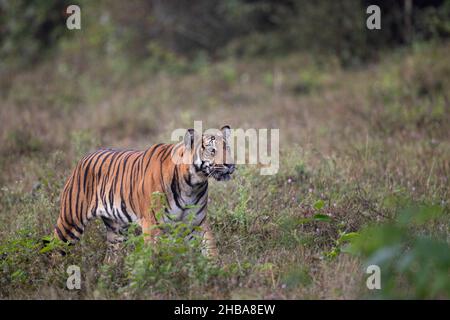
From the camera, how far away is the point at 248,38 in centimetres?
1598

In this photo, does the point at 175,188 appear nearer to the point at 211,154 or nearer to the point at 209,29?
the point at 211,154

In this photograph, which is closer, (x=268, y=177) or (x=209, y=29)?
(x=268, y=177)

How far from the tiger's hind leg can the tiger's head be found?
112 cm

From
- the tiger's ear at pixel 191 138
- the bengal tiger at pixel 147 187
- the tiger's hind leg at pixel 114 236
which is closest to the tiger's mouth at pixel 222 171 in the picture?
the bengal tiger at pixel 147 187

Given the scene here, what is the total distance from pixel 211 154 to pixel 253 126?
524 cm

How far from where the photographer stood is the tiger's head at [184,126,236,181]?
5.40m

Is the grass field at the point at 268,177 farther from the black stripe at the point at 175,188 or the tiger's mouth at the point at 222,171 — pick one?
the tiger's mouth at the point at 222,171

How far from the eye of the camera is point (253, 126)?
34.9ft

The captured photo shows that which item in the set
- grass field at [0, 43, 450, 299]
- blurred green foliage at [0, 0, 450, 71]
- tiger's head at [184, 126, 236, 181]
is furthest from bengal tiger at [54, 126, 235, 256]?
blurred green foliage at [0, 0, 450, 71]

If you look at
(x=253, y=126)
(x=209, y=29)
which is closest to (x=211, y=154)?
(x=253, y=126)

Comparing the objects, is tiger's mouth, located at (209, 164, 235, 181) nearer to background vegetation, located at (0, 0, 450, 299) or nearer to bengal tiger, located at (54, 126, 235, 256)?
bengal tiger, located at (54, 126, 235, 256)
